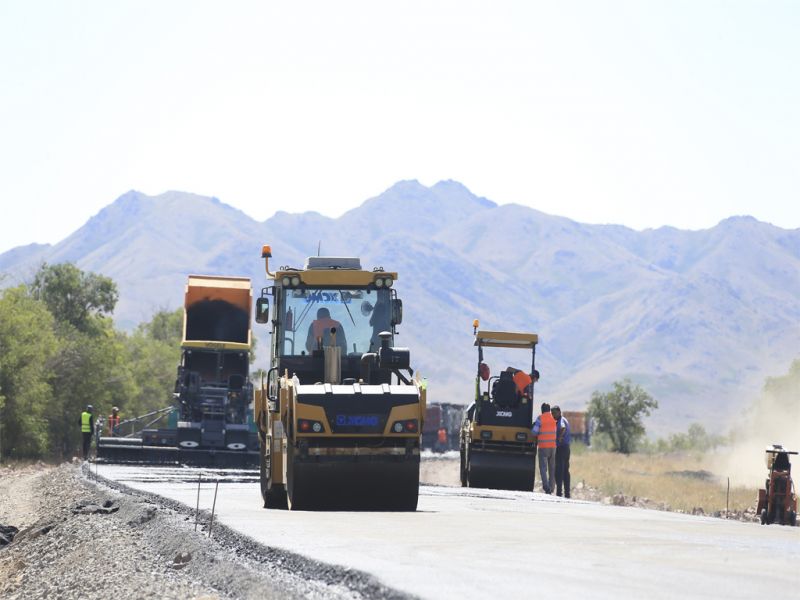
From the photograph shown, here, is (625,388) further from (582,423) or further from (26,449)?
(26,449)

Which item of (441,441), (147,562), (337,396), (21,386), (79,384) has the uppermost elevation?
(79,384)

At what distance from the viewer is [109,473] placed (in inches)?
1190

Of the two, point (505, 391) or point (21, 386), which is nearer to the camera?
point (505, 391)

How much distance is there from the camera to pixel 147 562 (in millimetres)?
12789

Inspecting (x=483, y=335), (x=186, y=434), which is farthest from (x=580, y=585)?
(x=186, y=434)

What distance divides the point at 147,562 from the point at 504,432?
1429 centimetres

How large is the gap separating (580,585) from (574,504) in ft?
42.7

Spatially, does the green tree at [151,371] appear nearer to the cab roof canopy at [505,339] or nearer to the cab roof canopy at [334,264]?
the cab roof canopy at [505,339]

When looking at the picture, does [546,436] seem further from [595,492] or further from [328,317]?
[595,492]

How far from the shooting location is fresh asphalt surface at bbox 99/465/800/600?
30.5 feet

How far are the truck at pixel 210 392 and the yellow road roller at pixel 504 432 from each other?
10423 millimetres

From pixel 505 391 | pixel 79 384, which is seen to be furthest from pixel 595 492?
pixel 79 384

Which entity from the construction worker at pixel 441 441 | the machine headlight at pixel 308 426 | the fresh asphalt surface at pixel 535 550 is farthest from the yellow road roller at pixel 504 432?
the construction worker at pixel 441 441

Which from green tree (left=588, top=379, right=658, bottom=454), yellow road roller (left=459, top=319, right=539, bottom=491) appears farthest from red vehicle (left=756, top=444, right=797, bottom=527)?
green tree (left=588, top=379, right=658, bottom=454)
